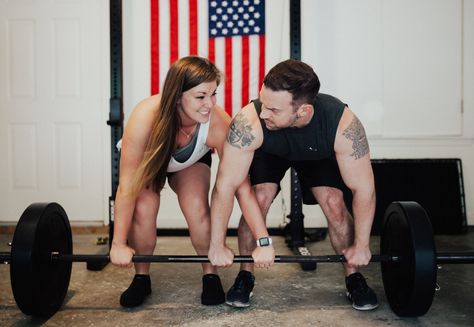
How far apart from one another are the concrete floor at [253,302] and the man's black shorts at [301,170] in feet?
1.80

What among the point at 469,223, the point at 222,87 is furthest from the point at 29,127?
the point at 469,223

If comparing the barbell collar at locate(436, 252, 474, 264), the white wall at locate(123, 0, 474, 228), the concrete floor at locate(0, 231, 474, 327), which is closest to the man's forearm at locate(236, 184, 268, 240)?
the concrete floor at locate(0, 231, 474, 327)

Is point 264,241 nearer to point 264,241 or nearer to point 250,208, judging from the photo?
point 264,241

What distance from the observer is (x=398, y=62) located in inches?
158

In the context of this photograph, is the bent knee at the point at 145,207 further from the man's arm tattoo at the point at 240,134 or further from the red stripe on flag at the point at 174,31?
the red stripe on flag at the point at 174,31

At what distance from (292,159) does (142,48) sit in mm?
2102

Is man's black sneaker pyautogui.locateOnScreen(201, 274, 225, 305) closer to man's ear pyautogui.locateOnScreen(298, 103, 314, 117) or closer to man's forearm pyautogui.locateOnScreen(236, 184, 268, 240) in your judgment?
man's forearm pyautogui.locateOnScreen(236, 184, 268, 240)

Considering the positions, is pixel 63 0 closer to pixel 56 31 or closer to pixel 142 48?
pixel 56 31

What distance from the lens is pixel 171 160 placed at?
2.29 m

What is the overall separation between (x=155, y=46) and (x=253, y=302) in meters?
2.27

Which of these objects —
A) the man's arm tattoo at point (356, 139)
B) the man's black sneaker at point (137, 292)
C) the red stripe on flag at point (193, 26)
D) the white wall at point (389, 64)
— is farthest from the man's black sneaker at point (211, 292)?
the red stripe on flag at point (193, 26)

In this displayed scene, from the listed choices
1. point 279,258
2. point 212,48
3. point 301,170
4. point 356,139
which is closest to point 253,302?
point 279,258

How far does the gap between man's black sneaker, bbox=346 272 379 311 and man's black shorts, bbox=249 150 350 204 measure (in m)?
0.42

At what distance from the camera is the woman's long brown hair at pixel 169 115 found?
209 centimetres
